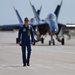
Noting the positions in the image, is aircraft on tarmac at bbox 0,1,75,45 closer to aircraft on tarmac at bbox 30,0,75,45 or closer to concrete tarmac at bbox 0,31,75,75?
aircraft on tarmac at bbox 30,0,75,45

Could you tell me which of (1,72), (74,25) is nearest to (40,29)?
(74,25)

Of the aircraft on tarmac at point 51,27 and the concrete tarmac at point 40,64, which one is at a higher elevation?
the concrete tarmac at point 40,64

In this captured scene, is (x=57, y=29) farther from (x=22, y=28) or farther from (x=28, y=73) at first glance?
(x=28, y=73)

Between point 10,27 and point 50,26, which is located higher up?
point 50,26

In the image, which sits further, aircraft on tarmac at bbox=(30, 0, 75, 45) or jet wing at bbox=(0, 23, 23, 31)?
jet wing at bbox=(0, 23, 23, 31)

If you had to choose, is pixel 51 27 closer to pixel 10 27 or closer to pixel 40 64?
pixel 10 27

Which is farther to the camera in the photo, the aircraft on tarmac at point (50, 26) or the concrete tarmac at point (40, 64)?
the aircraft on tarmac at point (50, 26)

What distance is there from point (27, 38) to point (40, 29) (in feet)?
88.5

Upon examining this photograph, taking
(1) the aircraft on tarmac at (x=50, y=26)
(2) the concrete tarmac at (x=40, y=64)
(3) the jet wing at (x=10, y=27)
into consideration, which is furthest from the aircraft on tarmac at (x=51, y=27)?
(2) the concrete tarmac at (x=40, y=64)

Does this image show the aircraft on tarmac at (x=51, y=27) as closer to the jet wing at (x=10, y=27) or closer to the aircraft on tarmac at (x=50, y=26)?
the aircraft on tarmac at (x=50, y=26)

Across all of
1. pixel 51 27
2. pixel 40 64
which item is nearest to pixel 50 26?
pixel 51 27

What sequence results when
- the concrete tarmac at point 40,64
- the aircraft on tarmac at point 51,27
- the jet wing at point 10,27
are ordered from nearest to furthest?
the concrete tarmac at point 40,64, the aircraft on tarmac at point 51,27, the jet wing at point 10,27

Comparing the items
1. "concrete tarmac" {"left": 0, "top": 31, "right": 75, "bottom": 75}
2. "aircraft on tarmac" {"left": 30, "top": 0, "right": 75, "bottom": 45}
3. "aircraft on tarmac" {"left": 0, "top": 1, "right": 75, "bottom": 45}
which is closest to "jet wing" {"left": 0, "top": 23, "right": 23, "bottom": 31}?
"aircraft on tarmac" {"left": 0, "top": 1, "right": 75, "bottom": 45}

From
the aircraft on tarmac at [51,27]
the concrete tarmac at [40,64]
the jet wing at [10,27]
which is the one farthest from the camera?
the jet wing at [10,27]
